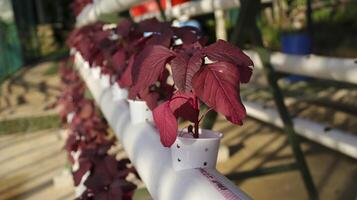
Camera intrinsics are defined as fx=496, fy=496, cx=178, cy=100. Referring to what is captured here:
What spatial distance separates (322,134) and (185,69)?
6.26 ft

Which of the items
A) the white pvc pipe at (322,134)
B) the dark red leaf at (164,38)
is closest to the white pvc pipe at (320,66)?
the white pvc pipe at (322,134)

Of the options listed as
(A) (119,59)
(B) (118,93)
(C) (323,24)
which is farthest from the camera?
(C) (323,24)

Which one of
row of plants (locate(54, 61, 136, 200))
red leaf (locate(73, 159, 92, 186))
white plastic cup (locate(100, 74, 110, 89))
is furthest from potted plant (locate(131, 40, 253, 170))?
white plastic cup (locate(100, 74, 110, 89))

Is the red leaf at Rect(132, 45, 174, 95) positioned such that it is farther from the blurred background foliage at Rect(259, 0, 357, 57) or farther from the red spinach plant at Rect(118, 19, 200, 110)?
the blurred background foliage at Rect(259, 0, 357, 57)

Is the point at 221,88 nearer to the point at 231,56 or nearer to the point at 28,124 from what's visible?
the point at 231,56

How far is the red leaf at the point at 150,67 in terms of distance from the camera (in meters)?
0.93

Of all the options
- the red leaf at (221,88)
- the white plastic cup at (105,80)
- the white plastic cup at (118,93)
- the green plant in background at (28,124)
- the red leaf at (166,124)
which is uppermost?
the red leaf at (221,88)

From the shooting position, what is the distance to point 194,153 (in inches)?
37.4

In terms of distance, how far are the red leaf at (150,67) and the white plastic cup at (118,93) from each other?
77 cm

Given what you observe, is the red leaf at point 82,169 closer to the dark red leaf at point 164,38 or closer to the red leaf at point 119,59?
the red leaf at point 119,59

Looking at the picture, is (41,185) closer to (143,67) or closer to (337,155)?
(337,155)

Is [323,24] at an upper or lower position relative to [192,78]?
lower

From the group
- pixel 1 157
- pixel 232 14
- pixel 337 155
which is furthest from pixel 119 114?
pixel 232 14

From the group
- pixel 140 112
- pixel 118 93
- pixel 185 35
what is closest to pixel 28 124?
pixel 118 93
